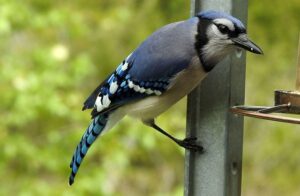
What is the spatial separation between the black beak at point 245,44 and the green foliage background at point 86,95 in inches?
95.4

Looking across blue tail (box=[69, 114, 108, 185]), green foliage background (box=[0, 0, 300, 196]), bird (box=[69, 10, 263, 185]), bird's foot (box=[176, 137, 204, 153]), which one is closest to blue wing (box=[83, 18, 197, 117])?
bird (box=[69, 10, 263, 185])

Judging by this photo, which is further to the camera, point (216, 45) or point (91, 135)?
point (91, 135)

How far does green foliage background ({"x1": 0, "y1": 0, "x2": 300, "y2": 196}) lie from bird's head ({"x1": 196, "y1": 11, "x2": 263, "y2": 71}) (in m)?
2.26

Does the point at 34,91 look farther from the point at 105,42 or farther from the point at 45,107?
the point at 105,42

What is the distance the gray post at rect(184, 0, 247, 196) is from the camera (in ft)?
9.05

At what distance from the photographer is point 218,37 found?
2730mm

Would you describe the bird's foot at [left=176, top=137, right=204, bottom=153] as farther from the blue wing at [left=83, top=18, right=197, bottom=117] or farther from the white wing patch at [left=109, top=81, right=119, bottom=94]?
the white wing patch at [left=109, top=81, right=119, bottom=94]

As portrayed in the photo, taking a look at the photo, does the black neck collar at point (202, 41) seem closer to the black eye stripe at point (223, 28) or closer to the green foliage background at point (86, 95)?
the black eye stripe at point (223, 28)

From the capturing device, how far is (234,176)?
109 inches

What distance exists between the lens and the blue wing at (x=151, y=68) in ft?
9.41

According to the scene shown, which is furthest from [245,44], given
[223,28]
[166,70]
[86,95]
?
[86,95]

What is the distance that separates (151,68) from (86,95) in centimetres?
342

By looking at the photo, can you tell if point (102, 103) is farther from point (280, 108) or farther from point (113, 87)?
point (280, 108)

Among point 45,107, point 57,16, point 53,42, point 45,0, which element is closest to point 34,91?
point 45,107
